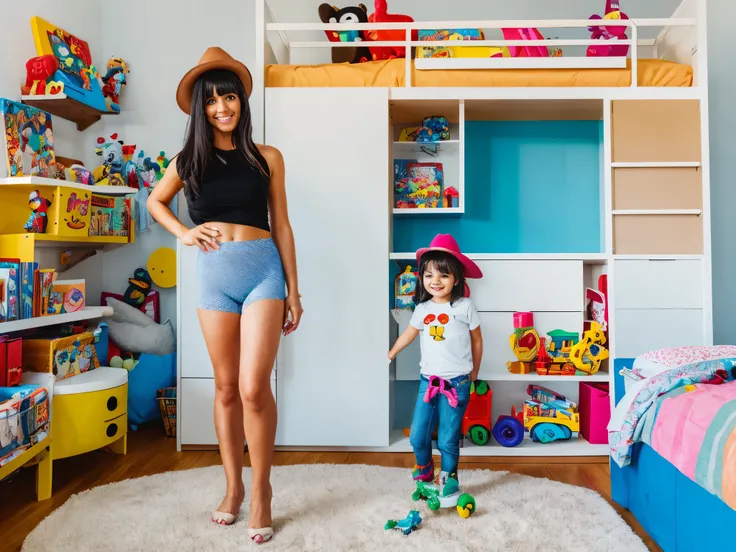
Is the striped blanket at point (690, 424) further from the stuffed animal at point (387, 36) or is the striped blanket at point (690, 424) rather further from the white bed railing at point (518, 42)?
the stuffed animal at point (387, 36)

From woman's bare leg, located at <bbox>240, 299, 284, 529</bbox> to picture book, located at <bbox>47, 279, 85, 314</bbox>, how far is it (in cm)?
110

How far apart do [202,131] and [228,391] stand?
778 millimetres

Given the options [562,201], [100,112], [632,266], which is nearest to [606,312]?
[632,266]

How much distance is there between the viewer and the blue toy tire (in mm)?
2674

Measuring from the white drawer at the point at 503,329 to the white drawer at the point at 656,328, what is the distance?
7.3 inches

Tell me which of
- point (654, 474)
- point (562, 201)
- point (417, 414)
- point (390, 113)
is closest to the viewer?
point (654, 474)

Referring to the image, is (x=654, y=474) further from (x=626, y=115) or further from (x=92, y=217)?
(x=92, y=217)

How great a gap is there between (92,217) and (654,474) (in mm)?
2450

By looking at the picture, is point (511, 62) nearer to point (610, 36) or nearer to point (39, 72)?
point (610, 36)

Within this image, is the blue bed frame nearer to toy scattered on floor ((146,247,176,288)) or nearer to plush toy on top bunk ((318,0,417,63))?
plush toy on top bunk ((318,0,417,63))

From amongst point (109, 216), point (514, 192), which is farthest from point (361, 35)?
point (109, 216)

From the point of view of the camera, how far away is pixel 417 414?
2.07 meters

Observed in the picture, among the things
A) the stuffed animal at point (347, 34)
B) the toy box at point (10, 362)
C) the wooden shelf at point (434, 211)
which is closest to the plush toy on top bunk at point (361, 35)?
the stuffed animal at point (347, 34)

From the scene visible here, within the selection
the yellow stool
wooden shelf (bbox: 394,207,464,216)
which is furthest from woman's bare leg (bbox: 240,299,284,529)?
wooden shelf (bbox: 394,207,464,216)
